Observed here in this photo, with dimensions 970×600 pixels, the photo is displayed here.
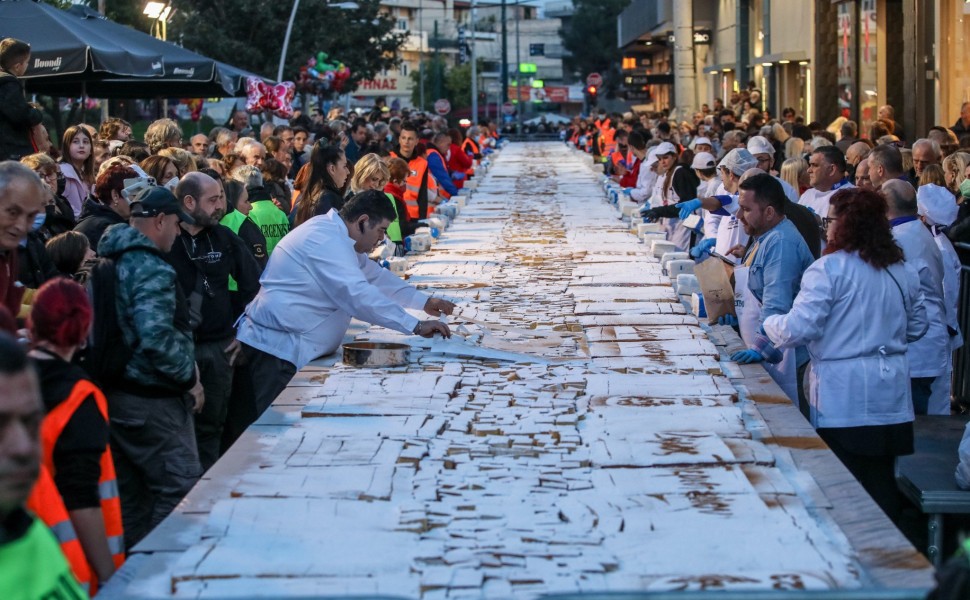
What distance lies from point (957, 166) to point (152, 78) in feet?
28.7

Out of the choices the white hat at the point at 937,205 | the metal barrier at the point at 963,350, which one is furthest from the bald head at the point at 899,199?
the white hat at the point at 937,205

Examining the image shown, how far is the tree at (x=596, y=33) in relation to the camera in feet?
337

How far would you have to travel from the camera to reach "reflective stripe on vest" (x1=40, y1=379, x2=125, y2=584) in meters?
4.33

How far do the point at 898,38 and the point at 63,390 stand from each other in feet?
72.2

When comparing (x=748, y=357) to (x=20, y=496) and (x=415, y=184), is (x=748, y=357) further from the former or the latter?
(x=415, y=184)

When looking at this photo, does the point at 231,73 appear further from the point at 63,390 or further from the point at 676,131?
the point at 63,390

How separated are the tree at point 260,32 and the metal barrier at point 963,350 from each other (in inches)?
1371

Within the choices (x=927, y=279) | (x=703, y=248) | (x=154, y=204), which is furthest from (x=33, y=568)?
(x=703, y=248)

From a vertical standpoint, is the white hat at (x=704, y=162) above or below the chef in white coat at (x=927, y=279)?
above

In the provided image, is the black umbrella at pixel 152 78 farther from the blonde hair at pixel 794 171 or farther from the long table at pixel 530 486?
the long table at pixel 530 486

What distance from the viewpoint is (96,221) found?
24.7 ft

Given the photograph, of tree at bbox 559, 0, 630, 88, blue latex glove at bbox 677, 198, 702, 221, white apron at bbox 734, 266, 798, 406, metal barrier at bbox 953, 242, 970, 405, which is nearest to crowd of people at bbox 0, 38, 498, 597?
white apron at bbox 734, 266, 798, 406

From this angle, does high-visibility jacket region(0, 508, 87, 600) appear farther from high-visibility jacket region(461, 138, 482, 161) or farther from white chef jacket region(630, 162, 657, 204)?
high-visibility jacket region(461, 138, 482, 161)

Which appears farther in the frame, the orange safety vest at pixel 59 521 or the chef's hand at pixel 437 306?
the chef's hand at pixel 437 306
